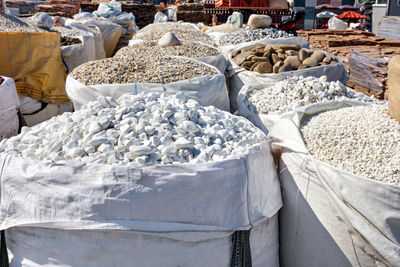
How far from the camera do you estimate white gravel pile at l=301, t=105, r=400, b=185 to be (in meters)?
1.20

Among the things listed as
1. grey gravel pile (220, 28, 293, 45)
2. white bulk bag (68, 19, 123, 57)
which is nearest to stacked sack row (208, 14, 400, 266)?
grey gravel pile (220, 28, 293, 45)

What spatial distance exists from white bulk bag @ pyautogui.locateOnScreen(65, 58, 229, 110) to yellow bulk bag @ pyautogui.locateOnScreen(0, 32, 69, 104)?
848mm

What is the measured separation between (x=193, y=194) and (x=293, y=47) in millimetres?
2140

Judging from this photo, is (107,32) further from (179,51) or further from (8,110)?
(8,110)

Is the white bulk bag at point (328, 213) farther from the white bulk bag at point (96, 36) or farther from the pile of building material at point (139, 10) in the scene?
the pile of building material at point (139, 10)

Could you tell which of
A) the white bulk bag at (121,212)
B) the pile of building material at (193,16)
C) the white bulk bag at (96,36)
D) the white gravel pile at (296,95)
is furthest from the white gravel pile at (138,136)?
the pile of building material at (193,16)

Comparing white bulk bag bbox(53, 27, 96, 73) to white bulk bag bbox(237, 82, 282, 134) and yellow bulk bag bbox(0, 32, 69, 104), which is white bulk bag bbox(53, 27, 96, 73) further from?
white bulk bag bbox(237, 82, 282, 134)

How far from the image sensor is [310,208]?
4.26 ft

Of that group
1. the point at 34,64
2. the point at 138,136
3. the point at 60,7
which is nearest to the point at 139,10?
the point at 60,7

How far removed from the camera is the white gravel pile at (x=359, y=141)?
1.20m

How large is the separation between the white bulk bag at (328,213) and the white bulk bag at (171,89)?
2.03ft

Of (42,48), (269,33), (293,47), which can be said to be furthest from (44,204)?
(269,33)

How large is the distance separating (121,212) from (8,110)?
4.83ft

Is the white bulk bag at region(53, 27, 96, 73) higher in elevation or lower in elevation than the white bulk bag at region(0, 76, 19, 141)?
higher
